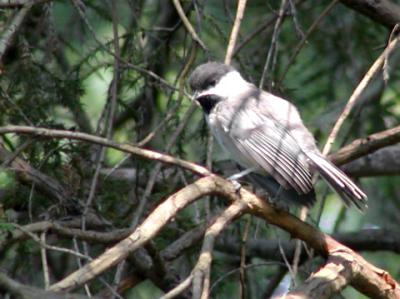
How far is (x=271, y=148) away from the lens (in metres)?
4.14

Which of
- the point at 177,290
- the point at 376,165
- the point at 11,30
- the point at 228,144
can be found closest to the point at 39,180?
the point at 11,30

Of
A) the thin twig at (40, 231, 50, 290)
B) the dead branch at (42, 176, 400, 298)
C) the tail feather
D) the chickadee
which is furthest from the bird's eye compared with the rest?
the thin twig at (40, 231, 50, 290)

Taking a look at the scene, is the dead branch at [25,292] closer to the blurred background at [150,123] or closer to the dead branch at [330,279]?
the blurred background at [150,123]

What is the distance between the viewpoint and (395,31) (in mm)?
3943

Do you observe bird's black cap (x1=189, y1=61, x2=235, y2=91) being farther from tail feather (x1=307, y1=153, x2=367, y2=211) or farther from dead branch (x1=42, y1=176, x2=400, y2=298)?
dead branch (x1=42, y1=176, x2=400, y2=298)

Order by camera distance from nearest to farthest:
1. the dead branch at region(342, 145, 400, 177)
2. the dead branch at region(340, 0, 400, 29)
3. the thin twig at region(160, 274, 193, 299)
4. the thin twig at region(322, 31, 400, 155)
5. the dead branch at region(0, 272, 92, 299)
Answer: the dead branch at region(0, 272, 92, 299)
the thin twig at region(160, 274, 193, 299)
the thin twig at region(322, 31, 400, 155)
the dead branch at region(340, 0, 400, 29)
the dead branch at region(342, 145, 400, 177)

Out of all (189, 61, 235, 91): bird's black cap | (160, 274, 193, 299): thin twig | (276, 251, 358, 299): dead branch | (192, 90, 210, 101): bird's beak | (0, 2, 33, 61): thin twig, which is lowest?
(276, 251, 358, 299): dead branch

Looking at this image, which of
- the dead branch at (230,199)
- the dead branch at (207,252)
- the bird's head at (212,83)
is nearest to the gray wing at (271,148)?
the bird's head at (212,83)

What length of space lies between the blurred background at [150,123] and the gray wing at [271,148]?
171 millimetres

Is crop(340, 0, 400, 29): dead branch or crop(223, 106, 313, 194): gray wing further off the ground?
crop(340, 0, 400, 29): dead branch

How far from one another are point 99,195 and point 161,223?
1614mm

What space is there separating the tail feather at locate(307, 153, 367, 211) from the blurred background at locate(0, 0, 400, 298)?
15 cm

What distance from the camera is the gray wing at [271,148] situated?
3912mm

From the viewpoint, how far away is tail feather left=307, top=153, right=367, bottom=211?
3787mm
